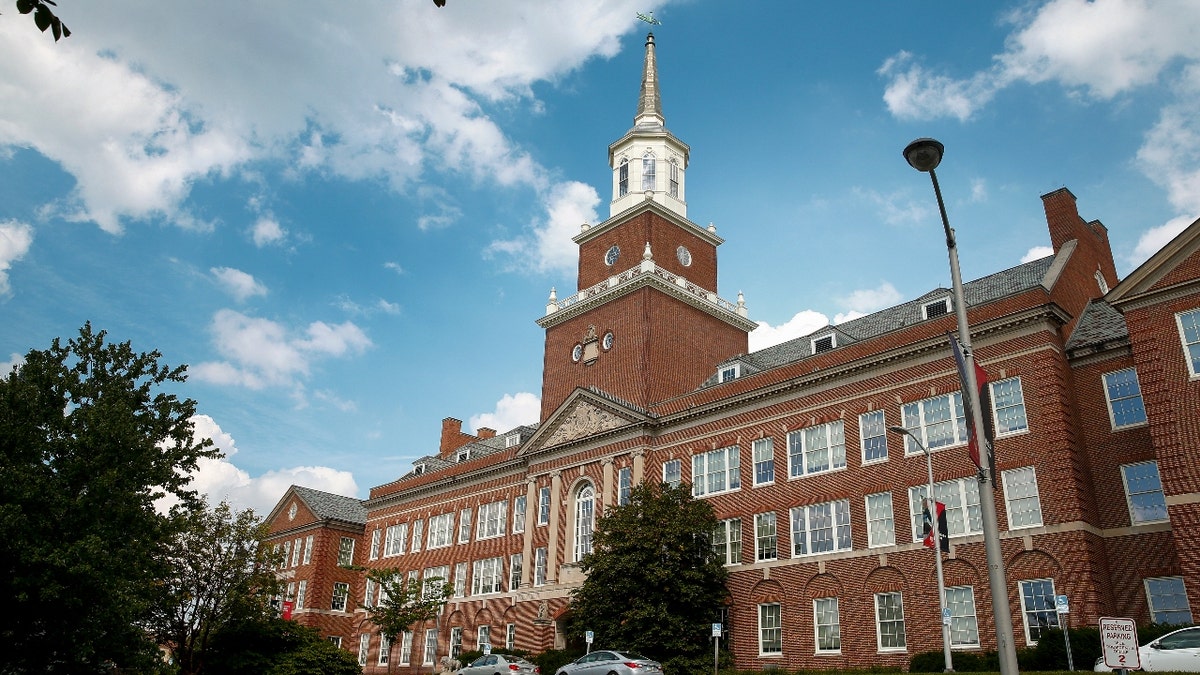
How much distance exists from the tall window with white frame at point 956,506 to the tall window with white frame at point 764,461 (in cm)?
715

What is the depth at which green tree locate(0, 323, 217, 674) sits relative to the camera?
87.4 feet

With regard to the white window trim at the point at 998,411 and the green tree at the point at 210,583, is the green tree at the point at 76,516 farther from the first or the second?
the white window trim at the point at 998,411

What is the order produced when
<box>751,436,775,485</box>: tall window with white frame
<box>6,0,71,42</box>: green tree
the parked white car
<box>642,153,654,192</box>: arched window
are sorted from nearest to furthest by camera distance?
<box>6,0,71,42</box>: green tree < the parked white car < <box>751,436,775,485</box>: tall window with white frame < <box>642,153,654,192</box>: arched window

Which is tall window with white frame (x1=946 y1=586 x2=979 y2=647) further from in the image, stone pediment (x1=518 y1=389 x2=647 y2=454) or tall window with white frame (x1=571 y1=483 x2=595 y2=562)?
tall window with white frame (x1=571 y1=483 x2=595 y2=562)

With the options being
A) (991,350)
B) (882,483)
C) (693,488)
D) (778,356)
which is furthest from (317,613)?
(991,350)

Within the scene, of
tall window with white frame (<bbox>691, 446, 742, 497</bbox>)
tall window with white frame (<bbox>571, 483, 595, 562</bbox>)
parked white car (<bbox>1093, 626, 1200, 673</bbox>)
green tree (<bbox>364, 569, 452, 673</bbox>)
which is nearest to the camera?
parked white car (<bbox>1093, 626, 1200, 673</bbox>)

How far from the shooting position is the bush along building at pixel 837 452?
29.8m

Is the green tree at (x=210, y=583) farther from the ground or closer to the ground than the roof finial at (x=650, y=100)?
closer to the ground

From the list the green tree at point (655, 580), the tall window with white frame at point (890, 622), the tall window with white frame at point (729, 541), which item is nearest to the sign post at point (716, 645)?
the green tree at point (655, 580)

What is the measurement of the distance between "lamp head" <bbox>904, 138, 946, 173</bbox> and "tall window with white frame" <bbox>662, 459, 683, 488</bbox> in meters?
32.1

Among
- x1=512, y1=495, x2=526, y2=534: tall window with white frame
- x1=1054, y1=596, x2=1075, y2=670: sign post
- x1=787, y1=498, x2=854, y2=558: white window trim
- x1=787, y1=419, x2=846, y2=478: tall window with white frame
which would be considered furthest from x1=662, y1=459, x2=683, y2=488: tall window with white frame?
x1=1054, y1=596, x2=1075, y2=670: sign post

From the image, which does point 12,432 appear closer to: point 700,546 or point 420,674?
point 700,546

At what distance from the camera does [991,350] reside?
34.2m

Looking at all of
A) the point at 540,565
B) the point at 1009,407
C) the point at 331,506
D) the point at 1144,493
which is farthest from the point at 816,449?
the point at 331,506
